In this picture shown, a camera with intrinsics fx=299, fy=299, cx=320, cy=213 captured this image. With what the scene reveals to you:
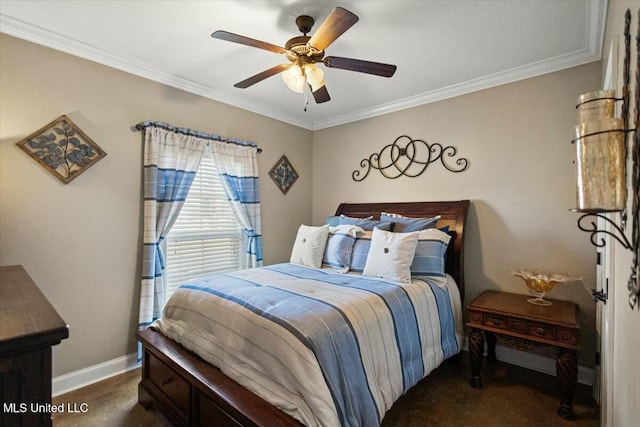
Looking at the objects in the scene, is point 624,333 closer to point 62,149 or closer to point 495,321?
point 495,321

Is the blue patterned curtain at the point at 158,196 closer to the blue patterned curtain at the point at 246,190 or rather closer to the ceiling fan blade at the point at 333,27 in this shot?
the blue patterned curtain at the point at 246,190

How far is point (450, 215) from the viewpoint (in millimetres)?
2947

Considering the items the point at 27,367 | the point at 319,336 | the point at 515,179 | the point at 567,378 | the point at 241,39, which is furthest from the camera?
the point at 515,179

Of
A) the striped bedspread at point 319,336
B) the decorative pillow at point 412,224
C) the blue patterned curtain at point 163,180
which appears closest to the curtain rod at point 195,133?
the blue patterned curtain at point 163,180

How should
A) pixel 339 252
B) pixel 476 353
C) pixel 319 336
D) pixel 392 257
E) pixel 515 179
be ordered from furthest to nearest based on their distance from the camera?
pixel 339 252
pixel 515 179
pixel 392 257
pixel 476 353
pixel 319 336

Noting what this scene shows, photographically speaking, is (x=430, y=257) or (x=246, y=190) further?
(x=246, y=190)

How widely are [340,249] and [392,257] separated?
57cm

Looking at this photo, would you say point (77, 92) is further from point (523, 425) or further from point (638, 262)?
point (523, 425)

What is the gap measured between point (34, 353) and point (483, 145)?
328 centimetres

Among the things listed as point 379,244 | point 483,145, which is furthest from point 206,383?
point 483,145

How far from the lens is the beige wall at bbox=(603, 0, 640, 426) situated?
904 millimetres

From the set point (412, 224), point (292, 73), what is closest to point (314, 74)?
point (292, 73)

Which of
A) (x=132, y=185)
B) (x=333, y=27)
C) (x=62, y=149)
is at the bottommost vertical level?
(x=132, y=185)

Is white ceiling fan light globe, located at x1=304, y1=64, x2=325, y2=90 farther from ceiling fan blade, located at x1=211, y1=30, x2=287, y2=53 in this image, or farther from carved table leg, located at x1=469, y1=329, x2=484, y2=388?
carved table leg, located at x1=469, y1=329, x2=484, y2=388
